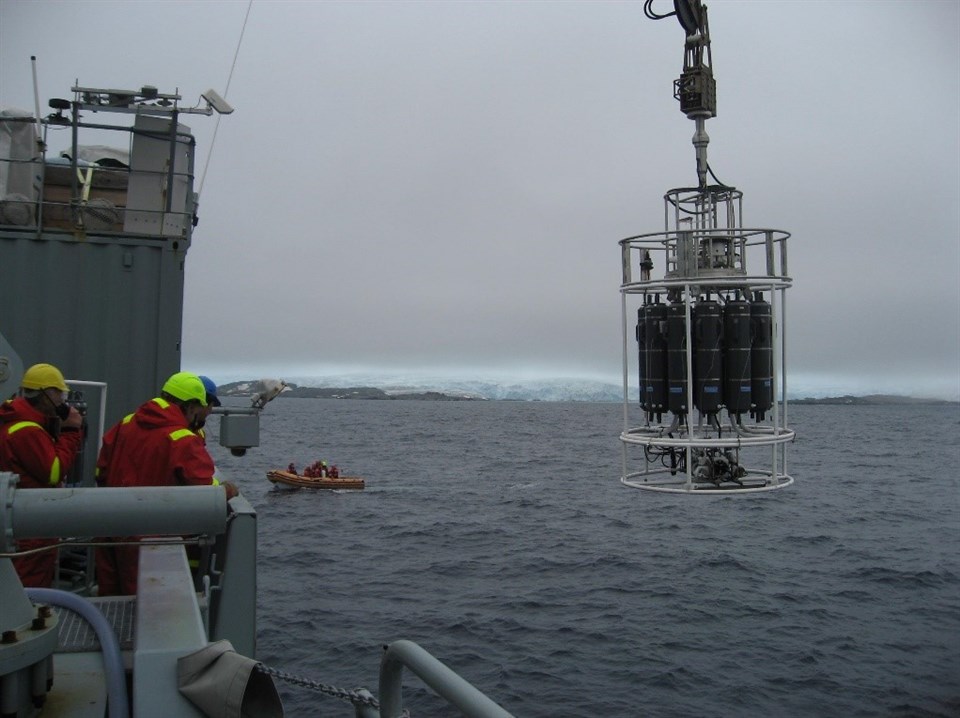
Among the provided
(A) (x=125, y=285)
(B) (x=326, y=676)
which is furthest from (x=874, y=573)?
(A) (x=125, y=285)

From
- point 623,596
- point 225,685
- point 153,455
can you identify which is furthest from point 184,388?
point 623,596

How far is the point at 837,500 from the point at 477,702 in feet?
152

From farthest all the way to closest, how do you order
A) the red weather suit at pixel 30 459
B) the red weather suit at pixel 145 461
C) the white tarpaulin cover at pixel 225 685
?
1. the red weather suit at pixel 145 461
2. the red weather suit at pixel 30 459
3. the white tarpaulin cover at pixel 225 685

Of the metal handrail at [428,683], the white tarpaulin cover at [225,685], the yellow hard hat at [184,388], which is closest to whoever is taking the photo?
the metal handrail at [428,683]

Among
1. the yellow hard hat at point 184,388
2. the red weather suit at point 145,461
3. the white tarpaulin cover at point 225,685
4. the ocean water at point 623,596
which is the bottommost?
the ocean water at point 623,596

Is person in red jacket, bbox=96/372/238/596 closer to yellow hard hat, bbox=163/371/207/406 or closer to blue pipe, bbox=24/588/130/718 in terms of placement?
yellow hard hat, bbox=163/371/207/406

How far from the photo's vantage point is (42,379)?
584 cm

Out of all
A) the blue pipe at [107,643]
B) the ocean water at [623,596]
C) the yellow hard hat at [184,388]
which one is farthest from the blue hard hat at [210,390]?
the ocean water at [623,596]

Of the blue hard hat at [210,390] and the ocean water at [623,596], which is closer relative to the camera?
the blue hard hat at [210,390]

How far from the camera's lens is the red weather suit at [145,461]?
5590 mm

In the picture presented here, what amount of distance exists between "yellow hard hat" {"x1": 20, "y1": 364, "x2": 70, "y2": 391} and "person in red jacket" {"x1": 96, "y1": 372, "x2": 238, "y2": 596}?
508 mm

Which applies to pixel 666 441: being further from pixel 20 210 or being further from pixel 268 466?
pixel 268 466

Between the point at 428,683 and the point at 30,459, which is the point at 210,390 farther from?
the point at 428,683

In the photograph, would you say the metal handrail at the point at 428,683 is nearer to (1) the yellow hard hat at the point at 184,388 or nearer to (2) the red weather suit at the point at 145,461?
(2) the red weather suit at the point at 145,461
